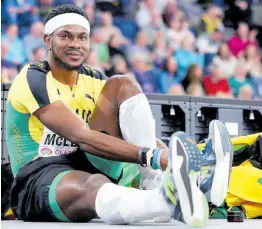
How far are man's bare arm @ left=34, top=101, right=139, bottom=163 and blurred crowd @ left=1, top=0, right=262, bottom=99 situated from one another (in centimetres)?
324

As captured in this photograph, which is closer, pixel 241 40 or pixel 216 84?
pixel 216 84

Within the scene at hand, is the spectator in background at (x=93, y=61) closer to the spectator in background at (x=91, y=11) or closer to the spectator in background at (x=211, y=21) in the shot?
the spectator in background at (x=91, y=11)

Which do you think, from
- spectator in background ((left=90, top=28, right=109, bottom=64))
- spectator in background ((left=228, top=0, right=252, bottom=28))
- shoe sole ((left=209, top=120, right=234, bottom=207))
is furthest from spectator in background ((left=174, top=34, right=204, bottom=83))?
shoe sole ((left=209, top=120, right=234, bottom=207))

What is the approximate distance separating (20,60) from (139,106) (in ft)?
12.2

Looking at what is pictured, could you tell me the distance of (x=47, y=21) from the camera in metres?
3.50

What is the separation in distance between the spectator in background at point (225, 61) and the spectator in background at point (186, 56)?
0.83 feet

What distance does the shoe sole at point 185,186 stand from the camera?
2643 millimetres

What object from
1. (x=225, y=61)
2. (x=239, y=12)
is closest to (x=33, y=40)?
(x=225, y=61)

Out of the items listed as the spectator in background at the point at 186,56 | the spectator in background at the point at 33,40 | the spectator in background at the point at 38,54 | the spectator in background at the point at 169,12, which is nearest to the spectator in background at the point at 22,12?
the spectator in background at the point at 33,40

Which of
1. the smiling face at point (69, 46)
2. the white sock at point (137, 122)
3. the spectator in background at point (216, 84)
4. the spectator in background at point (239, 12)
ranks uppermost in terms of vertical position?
the spectator in background at point (239, 12)

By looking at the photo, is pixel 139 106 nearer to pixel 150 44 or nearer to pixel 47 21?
pixel 47 21

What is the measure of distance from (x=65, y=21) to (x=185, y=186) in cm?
112

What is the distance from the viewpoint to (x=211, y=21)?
9.15 m

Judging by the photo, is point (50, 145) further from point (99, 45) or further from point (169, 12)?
point (169, 12)
